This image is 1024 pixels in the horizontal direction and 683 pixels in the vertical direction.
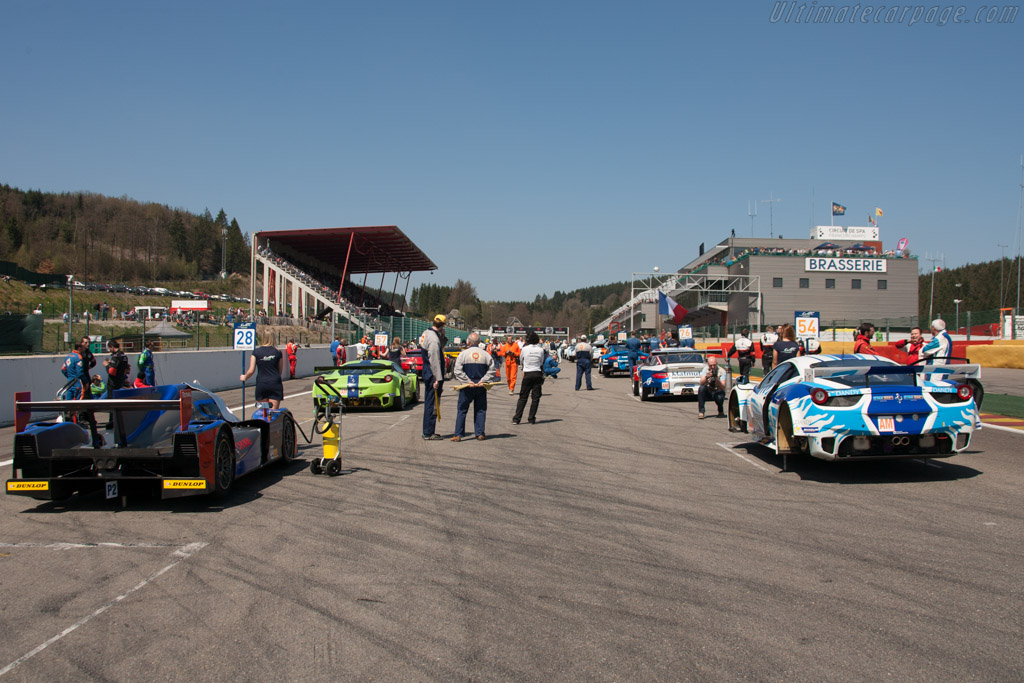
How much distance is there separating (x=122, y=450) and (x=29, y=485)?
94 cm

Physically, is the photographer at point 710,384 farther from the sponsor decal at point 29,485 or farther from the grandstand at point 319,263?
the grandstand at point 319,263

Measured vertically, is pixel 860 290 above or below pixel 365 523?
above

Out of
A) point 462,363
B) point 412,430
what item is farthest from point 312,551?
point 412,430

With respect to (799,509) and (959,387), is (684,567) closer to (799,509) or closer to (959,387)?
(799,509)

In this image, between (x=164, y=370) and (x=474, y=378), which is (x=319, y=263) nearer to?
(x=164, y=370)

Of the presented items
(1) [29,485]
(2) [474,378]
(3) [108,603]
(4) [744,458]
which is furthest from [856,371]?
(1) [29,485]

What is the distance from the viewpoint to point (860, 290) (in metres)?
66.8

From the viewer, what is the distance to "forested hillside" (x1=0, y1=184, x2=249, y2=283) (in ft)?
295

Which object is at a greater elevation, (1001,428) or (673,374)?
(673,374)

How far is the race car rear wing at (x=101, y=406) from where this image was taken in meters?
6.67

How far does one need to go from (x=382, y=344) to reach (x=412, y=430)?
2222cm

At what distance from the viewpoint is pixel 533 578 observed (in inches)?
195

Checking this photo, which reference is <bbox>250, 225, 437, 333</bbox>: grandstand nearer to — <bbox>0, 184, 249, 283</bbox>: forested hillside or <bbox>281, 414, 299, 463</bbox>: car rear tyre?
<bbox>0, 184, 249, 283</bbox>: forested hillside

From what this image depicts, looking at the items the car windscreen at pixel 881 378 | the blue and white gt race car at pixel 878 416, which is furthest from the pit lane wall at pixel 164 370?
the car windscreen at pixel 881 378
